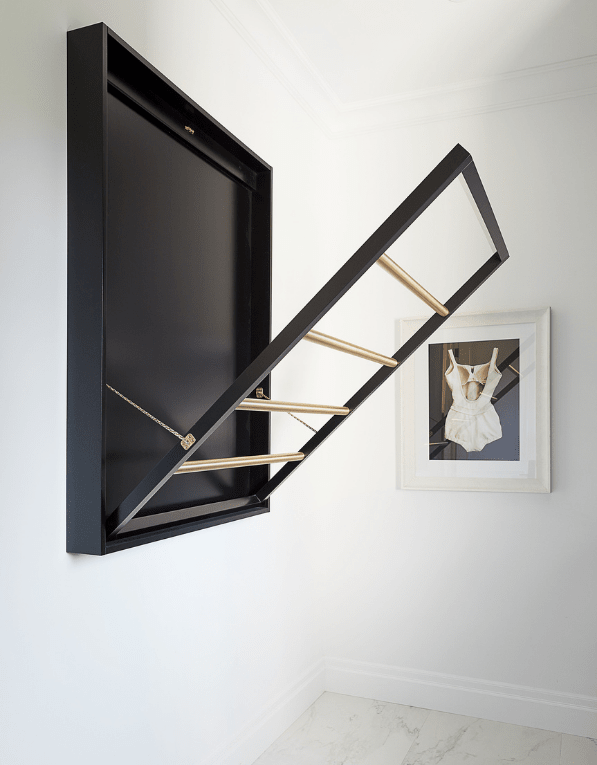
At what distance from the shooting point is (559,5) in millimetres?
1949

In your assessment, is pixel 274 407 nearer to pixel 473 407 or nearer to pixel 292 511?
pixel 292 511

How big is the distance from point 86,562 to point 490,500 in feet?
5.12

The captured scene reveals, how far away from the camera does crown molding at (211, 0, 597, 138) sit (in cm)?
203

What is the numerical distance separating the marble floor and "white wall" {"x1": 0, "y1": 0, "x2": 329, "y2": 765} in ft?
0.58

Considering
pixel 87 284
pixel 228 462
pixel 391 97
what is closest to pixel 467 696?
pixel 228 462

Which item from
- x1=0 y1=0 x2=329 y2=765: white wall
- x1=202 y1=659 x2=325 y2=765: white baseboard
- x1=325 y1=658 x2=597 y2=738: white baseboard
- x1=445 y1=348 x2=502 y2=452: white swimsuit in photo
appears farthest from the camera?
x1=445 y1=348 x2=502 y2=452: white swimsuit in photo

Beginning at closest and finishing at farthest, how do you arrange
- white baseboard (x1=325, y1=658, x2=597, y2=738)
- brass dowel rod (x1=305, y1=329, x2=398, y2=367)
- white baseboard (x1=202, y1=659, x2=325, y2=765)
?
brass dowel rod (x1=305, y1=329, x2=398, y2=367) → white baseboard (x1=202, y1=659, x2=325, y2=765) → white baseboard (x1=325, y1=658, x2=597, y2=738)

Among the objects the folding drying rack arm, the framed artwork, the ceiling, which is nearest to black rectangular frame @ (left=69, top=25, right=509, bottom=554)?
the folding drying rack arm

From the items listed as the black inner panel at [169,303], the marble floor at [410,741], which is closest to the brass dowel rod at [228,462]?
the black inner panel at [169,303]

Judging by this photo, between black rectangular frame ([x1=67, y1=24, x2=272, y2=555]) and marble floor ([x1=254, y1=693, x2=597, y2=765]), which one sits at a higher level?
black rectangular frame ([x1=67, y1=24, x2=272, y2=555])

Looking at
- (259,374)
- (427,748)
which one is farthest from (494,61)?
(427,748)

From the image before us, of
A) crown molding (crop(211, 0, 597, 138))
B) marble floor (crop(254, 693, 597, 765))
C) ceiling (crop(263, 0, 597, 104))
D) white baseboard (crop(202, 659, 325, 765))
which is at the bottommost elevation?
marble floor (crop(254, 693, 597, 765))

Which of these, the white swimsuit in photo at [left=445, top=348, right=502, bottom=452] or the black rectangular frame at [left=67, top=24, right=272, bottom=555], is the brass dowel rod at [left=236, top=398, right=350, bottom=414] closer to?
the black rectangular frame at [left=67, top=24, right=272, bottom=555]

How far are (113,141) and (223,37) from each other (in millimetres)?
718
